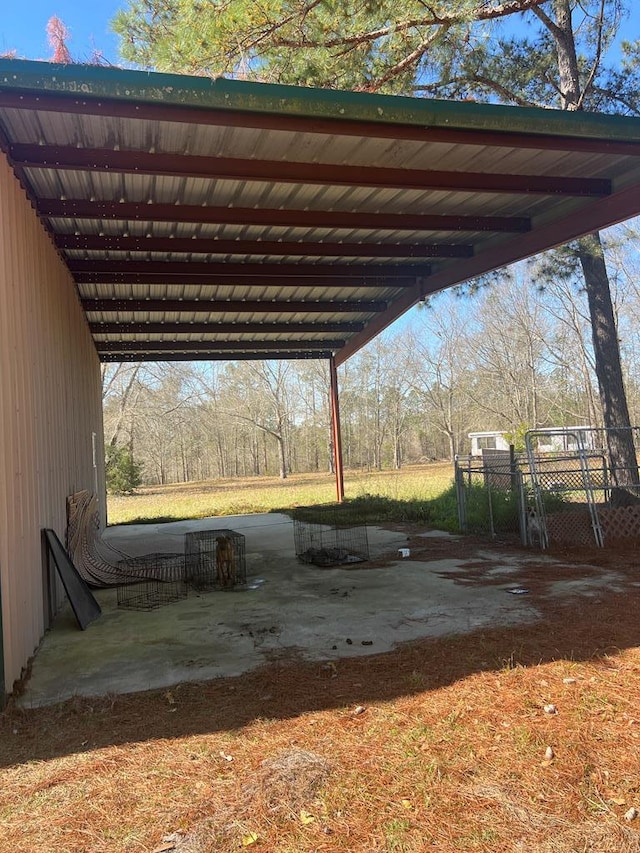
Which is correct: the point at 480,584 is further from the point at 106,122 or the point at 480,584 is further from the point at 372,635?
the point at 106,122

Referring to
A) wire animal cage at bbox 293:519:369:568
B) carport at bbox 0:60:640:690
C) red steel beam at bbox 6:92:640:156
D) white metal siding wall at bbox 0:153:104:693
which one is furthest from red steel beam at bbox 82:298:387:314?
red steel beam at bbox 6:92:640:156

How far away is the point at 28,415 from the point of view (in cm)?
484

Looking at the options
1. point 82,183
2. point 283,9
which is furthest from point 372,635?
point 283,9

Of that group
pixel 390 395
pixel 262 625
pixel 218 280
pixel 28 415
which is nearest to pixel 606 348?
pixel 218 280

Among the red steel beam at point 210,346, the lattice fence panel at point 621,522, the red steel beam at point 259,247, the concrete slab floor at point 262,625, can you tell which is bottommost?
the concrete slab floor at point 262,625

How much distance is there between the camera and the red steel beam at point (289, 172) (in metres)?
4.54

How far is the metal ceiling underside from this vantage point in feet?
12.5

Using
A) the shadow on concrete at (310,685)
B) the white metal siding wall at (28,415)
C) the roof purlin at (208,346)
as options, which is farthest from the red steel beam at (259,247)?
the roof purlin at (208,346)

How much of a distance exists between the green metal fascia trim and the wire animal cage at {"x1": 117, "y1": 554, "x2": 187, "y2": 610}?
4.49 metres

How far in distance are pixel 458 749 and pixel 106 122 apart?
4342mm

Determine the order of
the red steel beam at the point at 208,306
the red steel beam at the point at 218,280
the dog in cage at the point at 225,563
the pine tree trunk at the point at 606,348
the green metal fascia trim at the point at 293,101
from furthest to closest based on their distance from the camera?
1. the red steel beam at the point at 208,306
2. the pine tree trunk at the point at 606,348
3. the red steel beam at the point at 218,280
4. the dog in cage at the point at 225,563
5. the green metal fascia trim at the point at 293,101

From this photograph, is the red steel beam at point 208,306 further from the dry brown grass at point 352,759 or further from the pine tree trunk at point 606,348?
the dry brown grass at point 352,759

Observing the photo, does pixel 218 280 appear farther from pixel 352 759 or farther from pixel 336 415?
pixel 336 415

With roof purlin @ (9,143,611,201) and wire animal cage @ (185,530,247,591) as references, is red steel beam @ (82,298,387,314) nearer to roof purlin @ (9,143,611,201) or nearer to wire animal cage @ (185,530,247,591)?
wire animal cage @ (185,530,247,591)
